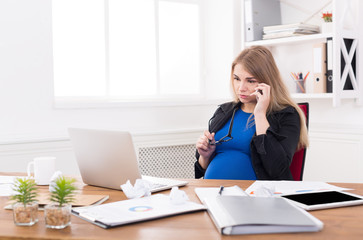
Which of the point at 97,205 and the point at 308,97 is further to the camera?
the point at 308,97

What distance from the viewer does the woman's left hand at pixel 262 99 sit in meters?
2.19

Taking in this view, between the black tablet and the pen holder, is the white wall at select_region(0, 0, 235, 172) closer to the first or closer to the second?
the pen holder

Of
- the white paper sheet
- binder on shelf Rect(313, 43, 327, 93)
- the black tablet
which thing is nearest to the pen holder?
binder on shelf Rect(313, 43, 327, 93)

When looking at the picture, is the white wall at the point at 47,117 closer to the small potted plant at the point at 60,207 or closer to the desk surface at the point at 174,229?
the desk surface at the point at 174,229

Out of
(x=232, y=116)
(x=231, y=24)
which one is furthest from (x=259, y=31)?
(x=232, y=116)

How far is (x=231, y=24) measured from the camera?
3.63 metres

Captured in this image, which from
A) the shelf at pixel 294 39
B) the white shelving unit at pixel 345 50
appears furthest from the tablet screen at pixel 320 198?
the shelf at pixel 294 39

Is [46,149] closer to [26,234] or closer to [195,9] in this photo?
[195,9]

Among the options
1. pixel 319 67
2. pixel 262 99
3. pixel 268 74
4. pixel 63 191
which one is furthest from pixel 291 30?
pixel 63 191

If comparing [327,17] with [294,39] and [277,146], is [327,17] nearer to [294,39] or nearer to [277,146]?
[294,39]

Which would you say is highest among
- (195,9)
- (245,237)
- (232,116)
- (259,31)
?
(195,9)

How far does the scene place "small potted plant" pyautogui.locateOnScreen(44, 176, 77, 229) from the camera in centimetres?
119

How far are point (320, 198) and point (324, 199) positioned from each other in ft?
0.05

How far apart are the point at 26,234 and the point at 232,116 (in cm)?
140
